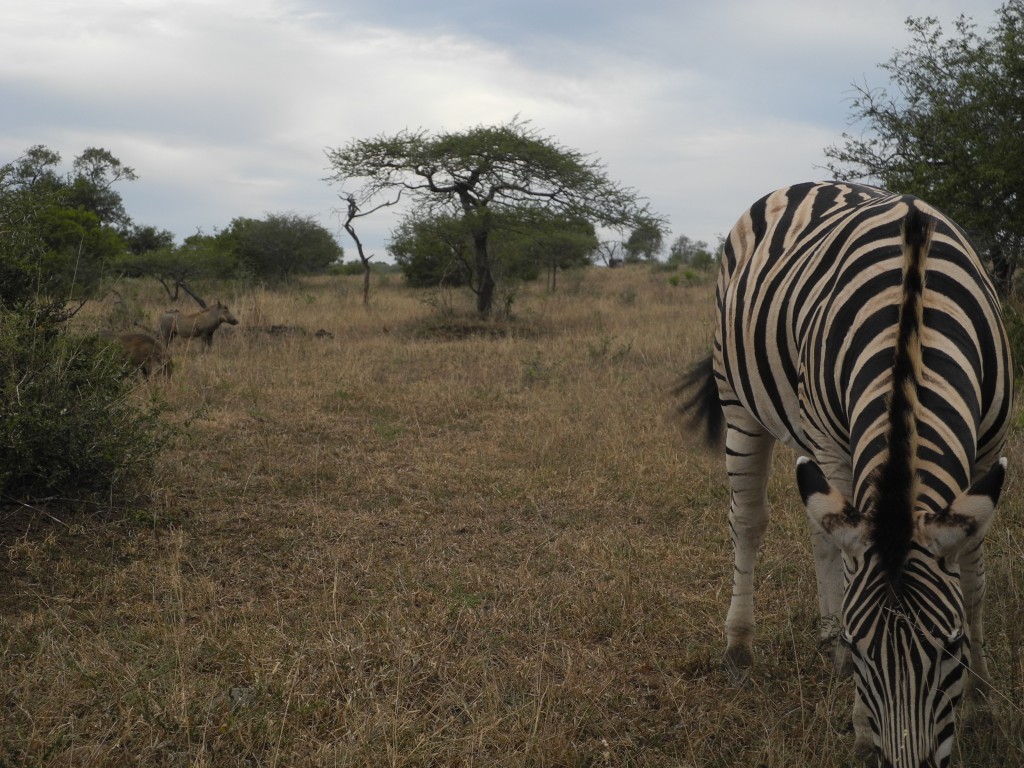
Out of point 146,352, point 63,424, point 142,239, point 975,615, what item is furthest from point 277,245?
point 975,615

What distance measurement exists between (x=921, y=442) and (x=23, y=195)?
593cm

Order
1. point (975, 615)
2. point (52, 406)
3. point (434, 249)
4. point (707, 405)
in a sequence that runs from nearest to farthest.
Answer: point (975, 615)
point (707, 405)
point (52, 406)
point (434, 249)

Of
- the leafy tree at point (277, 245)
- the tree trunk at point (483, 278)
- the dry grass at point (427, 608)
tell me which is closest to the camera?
the dry grass at point (427, 608)

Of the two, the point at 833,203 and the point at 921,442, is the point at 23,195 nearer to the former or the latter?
the point at 833,203

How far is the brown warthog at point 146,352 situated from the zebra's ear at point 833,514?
7955mm

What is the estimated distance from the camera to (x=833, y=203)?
11.6 ft

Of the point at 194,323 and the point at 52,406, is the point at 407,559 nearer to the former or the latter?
the point at 52,406

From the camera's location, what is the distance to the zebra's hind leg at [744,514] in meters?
3.57

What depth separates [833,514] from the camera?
1960 millimetres

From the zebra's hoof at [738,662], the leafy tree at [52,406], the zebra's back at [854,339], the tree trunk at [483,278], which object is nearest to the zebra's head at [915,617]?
the zebra's back at [854,339]

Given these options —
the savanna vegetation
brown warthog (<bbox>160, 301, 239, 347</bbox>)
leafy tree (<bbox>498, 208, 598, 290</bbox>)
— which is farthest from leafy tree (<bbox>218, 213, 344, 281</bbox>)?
the savanna vegetation

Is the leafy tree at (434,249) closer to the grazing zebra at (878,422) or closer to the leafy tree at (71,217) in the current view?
the leafy tree at (71,217)

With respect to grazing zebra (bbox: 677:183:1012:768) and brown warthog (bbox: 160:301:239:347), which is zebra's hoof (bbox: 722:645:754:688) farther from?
brown warthog (bbox: 160:301:239:347)

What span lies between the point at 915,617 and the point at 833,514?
0.27 meters
